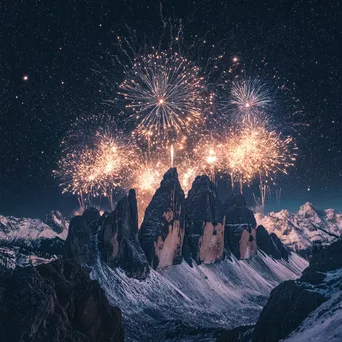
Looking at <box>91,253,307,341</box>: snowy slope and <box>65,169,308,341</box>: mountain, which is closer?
<box>91,253,307,341</box>: snowy slope

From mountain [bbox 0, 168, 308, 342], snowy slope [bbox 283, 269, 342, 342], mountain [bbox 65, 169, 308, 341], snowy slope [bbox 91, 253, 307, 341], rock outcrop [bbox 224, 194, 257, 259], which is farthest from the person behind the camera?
rock outcrop [bbox 224, 194, 257, 259]

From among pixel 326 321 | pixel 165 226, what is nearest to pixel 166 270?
pixel 165 226

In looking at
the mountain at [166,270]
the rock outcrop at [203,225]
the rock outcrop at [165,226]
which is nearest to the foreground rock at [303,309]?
the mountain at [166,270]

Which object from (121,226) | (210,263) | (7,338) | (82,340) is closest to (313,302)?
(82,340)

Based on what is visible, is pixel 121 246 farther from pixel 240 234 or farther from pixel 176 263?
pixel 240 234

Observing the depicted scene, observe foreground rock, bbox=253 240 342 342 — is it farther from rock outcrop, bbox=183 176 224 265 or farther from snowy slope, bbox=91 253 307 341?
rock outcrop, bbox=183 176 224 265

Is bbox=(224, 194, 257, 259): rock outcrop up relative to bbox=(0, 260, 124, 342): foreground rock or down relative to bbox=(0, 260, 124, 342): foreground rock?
up

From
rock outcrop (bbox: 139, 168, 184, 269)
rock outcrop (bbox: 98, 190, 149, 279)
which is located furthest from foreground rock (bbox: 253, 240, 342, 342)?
rock outcrop (bbox: 139, 168, 184, 269)
